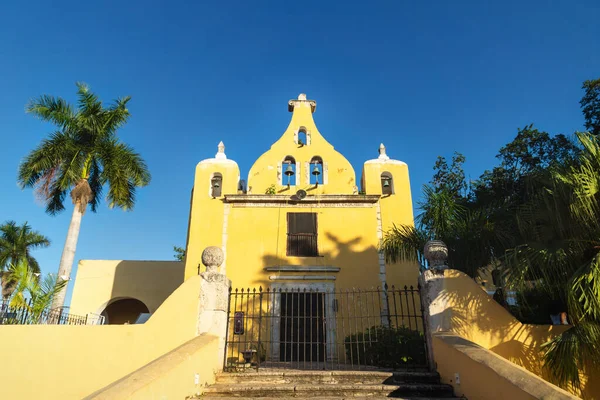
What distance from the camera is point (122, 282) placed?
1628 centimetres

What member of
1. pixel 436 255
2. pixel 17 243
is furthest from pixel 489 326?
pixel 17 243

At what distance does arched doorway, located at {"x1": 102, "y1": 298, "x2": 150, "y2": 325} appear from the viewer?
18391 mm

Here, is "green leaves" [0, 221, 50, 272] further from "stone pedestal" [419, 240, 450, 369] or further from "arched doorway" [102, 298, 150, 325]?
"stone pedestal" [419, 240, 450, 369]

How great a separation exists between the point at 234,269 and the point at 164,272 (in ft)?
19.2

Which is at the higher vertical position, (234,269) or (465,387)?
(234,269)

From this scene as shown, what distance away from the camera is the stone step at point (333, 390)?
541cm

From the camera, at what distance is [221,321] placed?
22.1 feet

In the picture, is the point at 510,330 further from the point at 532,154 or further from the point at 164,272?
the point at 164,272

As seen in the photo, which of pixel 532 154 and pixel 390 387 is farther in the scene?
pixel 532 154

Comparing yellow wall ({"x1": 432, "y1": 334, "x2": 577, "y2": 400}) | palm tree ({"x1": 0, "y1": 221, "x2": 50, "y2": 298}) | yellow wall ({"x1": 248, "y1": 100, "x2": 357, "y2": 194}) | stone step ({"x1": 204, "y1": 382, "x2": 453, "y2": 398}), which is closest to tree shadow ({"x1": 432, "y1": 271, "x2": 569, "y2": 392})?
yellow wall ({"x1": 432, "y1": 334, "x2": 577, "y2": 400})

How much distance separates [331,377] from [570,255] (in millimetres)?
3810

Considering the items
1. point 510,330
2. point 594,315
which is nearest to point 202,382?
point 510,330

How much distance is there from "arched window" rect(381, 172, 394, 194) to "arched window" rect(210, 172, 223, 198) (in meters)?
5.81

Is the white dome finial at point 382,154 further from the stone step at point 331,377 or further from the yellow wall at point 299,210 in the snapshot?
the stone step at point 331,377
